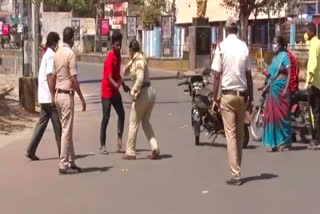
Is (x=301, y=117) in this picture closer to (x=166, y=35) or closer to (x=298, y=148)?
(x=298, y=148)

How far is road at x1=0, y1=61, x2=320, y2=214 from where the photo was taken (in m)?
8.41

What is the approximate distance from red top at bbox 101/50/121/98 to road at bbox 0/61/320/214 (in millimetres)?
1036

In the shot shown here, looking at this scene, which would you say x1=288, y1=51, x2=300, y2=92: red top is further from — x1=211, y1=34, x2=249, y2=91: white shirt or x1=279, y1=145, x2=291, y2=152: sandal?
x1=211, y1=34, x2=249, y2=91: white shirt

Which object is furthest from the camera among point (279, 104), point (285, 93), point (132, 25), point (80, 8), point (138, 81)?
point (80, 8)

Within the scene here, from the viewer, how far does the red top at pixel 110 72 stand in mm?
12375

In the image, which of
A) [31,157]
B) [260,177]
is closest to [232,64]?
[260,177]

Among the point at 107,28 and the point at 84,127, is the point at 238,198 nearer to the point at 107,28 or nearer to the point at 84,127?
the point at 84,127

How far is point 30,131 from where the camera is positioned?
16547mm

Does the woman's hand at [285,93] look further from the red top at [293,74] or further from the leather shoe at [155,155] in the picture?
Result: the leather shoe at [155,155]

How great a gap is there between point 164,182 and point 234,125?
47.0 inches

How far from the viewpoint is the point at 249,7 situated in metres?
38.2

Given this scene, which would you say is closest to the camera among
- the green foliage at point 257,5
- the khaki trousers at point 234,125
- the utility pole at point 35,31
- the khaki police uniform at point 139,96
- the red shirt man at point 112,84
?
the khaki trousers at point 234,125

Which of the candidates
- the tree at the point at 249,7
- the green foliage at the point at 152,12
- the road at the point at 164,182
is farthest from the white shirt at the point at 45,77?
the green foliage at the point at 152,12

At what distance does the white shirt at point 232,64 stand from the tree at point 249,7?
25.6 meters
